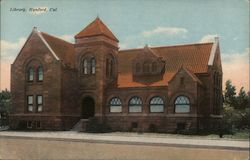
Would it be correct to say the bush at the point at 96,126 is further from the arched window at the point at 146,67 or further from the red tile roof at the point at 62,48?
the arched window at the point at 146,67

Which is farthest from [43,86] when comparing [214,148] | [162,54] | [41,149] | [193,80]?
[214,148]

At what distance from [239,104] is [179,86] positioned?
4388 millimetres

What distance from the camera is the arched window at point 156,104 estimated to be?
29.3 m

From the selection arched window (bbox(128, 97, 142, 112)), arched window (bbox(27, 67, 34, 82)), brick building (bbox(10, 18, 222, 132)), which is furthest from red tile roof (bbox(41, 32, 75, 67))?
arched window (bbox(128, 97, 142, 112))

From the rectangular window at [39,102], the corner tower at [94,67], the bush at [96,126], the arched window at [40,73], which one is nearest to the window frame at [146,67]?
the corner tower at [94,67]

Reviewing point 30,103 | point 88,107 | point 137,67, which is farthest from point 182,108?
point 30,103

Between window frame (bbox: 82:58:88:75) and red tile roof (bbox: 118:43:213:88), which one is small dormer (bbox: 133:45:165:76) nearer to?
red tile roof (bbox: 118:43:213:88)

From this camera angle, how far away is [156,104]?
29.5 metres

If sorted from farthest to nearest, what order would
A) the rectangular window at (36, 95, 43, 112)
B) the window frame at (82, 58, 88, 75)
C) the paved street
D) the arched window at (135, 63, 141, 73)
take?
1. the window frame at (82, 58, 88, 75)
2. the arched window at (135, 63, 141, 73)
3. the rectangular window at (36, 95, 43, 112)
4. the paved street

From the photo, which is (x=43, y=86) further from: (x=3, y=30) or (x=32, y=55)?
(x=3, y=30)

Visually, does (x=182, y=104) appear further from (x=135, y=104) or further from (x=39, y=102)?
(x=39, y=102)

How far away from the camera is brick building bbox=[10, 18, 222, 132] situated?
2895cm

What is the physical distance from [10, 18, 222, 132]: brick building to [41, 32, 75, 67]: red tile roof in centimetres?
7

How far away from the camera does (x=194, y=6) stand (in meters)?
17.0
